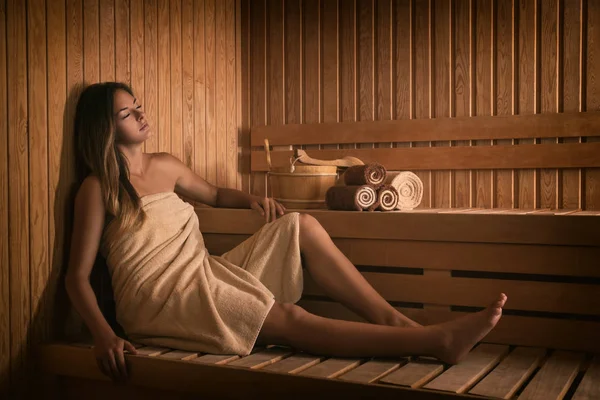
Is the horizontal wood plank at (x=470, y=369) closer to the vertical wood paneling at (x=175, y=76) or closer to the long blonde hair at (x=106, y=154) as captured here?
the long blonde hair at (x=106, y=154)

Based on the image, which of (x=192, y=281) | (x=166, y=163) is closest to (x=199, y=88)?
(x=166, y=163)

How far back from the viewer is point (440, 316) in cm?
246

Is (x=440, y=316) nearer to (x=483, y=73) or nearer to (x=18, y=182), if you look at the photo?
(x=483, y=73)

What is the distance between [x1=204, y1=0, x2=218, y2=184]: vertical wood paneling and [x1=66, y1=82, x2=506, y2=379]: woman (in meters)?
0.78

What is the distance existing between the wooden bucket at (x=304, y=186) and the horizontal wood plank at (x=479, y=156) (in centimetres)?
55

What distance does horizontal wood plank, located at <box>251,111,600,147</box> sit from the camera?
309 cm

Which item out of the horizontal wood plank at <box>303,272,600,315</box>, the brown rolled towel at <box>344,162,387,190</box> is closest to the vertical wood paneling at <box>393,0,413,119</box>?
the brown rolled towel at <box>344,162,387,190</box>

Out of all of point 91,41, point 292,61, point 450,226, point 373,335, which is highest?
point 292,61

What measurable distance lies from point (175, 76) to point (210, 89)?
1.08 ft

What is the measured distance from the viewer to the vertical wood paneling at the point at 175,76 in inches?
121

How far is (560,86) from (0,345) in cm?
259

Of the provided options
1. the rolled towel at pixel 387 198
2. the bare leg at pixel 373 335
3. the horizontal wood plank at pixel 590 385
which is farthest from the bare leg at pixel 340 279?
the horizontal wood plank at pixel 590 385

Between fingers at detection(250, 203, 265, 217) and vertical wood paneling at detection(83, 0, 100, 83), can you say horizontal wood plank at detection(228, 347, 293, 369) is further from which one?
vertical wood paneling at detection(83, 0, 100, 83)

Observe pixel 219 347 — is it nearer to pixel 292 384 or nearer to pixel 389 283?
pixel 292 384
